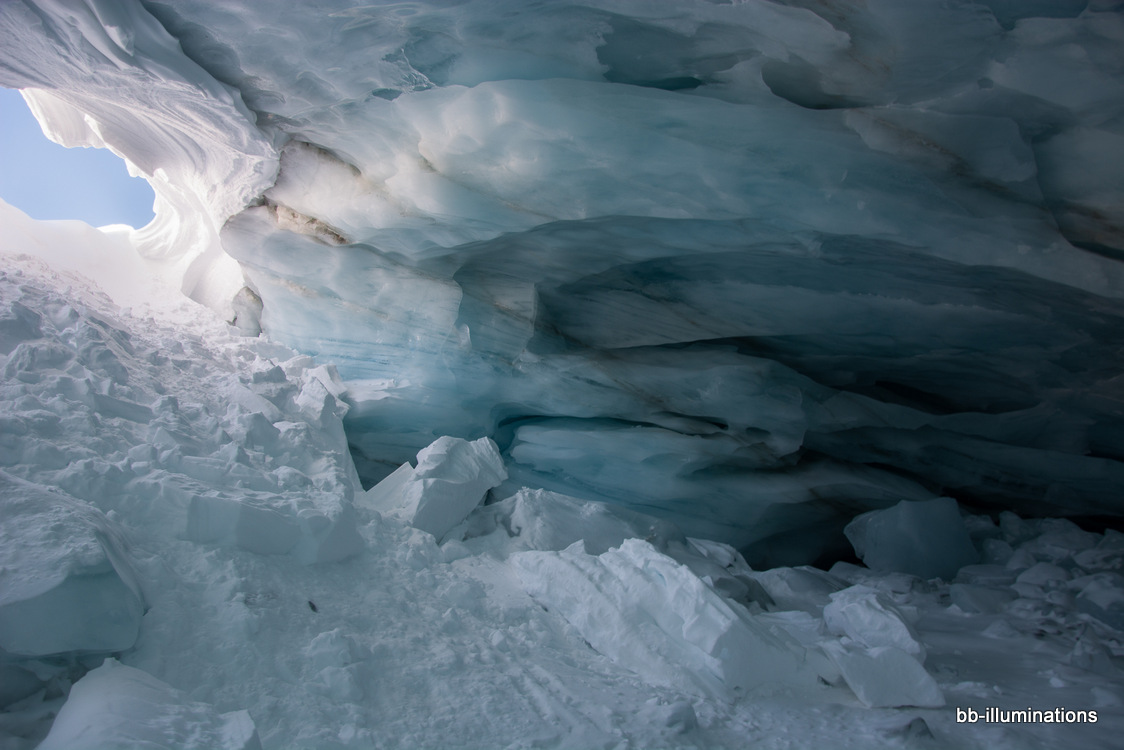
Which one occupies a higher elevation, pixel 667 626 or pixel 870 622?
pixel 667 626

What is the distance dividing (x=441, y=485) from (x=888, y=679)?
6.80 ft

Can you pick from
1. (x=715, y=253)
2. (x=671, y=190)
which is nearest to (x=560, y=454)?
(x=715, y=253)

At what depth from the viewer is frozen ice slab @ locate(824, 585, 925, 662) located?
92.6 inches

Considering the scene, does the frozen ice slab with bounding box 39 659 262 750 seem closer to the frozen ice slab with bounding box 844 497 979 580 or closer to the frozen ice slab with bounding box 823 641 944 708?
the frozen ice slab with bounding box 823 641 944 708

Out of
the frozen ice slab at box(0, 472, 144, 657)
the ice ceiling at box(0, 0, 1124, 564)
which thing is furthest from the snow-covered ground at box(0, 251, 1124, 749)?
the ice ceiling at box(0, 0, 1124, 564)

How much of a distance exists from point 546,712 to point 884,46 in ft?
8.57

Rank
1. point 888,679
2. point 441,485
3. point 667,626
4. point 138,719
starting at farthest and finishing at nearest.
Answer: point 441,485 < point 667,626 < point 888,679 < point 138,719

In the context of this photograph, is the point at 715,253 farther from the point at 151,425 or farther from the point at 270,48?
the point at 151,425

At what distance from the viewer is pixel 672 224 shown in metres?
3.30

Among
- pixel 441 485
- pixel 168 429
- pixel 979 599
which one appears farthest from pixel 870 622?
pixel 168 429

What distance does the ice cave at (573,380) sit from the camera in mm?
1844

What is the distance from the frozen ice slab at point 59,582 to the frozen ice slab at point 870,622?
7.93ft

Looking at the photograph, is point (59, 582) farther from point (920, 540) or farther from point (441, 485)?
point (920, 540)

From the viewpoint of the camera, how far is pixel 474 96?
2.91 metres
